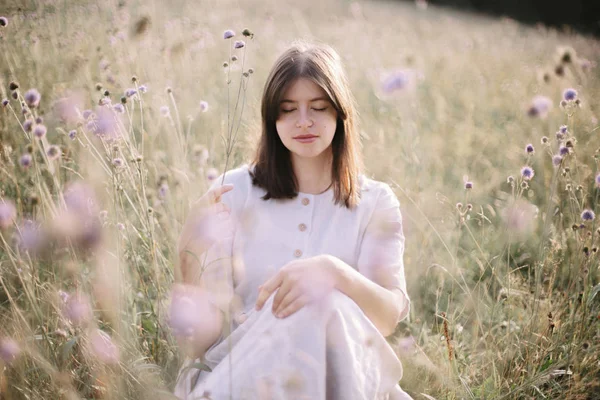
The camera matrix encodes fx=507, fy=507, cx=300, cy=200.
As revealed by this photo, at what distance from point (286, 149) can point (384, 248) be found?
18.0 inches

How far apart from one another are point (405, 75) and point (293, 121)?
21.9 inches

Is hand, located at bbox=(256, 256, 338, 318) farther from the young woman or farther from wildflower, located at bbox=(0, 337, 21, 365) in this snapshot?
wildflower, located at bbox=(0, 337, 21, 365)

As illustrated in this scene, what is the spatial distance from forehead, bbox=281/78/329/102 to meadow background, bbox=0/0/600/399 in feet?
0.50

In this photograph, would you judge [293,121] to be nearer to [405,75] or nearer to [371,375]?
[405,75]

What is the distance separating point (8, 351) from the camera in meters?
1.28

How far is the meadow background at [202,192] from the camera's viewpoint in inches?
51.5

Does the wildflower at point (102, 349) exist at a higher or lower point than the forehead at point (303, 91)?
lower

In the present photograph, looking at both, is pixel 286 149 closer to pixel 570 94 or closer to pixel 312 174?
pixel 312 174

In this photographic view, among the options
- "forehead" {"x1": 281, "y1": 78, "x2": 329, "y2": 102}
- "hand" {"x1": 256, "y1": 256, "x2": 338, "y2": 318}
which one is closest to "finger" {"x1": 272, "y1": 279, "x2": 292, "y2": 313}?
"hand" {"x1": 256, "y1": 256, "x2": 338, "y2": 318}

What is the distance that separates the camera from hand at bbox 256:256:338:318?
1195 millimetres

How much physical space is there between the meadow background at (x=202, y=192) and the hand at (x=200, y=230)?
0.09 m

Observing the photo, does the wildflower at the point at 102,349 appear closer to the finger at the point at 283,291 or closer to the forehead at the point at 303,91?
the finger at the point at 283,291

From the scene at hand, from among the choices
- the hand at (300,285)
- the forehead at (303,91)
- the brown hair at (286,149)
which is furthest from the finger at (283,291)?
the forehead at (303,91)

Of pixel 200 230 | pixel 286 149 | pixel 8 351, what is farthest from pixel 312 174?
pixel 8 351
